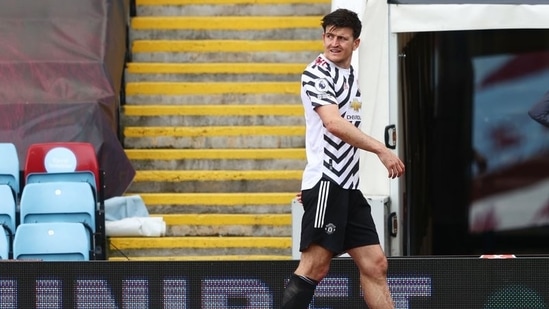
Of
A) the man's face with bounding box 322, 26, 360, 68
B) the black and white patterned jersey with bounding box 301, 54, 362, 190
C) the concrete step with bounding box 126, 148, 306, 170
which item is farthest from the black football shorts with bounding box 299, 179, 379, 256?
the concrete step with bounding box 126, 148, 306, 170

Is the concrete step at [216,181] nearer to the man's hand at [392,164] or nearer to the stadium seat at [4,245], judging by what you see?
the stadium seat at [4,245]

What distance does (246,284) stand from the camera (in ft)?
27.1

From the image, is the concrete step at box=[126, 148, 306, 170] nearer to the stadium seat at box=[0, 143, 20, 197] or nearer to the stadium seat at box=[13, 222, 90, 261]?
the stadium seat at box=[0, 143, 20, 197]

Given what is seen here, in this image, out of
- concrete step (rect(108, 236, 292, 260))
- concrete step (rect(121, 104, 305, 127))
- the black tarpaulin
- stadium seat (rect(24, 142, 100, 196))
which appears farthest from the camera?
concrete step (rect(121, 104, 305, 127))

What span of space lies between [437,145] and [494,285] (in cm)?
378

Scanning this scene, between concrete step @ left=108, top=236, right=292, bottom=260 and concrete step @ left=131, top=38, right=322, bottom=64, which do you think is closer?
concrete step @ left=108, top=236, right=292, bottom=260

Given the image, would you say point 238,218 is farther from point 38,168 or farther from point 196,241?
point 38,168

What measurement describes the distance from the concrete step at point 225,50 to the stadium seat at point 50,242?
361 centimetres

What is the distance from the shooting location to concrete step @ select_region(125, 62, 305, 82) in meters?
14.1

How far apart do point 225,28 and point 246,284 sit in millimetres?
6506

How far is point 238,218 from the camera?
42.3ft

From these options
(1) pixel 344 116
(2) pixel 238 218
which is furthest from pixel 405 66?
(1) pixel 344 116

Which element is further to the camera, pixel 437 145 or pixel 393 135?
pixel 437 145

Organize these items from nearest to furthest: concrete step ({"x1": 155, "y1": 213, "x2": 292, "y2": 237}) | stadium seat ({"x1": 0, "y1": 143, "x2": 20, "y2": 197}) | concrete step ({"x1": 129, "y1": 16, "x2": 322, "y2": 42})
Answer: stadium seat ({"x1": 0, "y1": 143, "x2": 20, "y2": 197})
concrete step ({"x1": 155, "y1": 213, "x2": 292, "y2": 237})
concrete step ({"x1": 129, "y1": 16, "x2": 322, "y2": 42})
